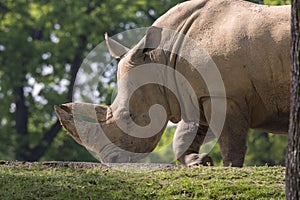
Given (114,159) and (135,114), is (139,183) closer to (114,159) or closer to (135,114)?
(114,159)

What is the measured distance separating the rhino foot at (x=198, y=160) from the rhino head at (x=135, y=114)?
506 millimetres

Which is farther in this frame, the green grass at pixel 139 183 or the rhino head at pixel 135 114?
the rhino head at pixel 135 114

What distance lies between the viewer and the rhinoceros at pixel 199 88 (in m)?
10.7

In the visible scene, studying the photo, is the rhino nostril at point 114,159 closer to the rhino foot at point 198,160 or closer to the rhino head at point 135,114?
the rhino head at point 135,114

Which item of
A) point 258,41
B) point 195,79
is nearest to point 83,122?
point 195,79

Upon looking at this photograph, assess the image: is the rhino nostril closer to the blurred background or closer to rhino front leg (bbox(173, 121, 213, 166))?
rhino front leg (bbox(173, 121, 213, 166))

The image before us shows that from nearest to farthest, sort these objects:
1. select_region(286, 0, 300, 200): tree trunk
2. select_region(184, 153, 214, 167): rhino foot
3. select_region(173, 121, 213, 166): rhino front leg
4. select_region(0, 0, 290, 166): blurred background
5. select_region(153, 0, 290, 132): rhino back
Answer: select_region(286, 0, 300, 200): tree trunk, select_region(153, 0, 290, 132): rhino back, select_region(184, 153, 214, 167): rhino foot, select_region(173, 121, 213, 166): rhino front leg, select_region(0, 0, 290, 166): blurred background

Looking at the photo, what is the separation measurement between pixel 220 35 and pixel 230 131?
3.70ft

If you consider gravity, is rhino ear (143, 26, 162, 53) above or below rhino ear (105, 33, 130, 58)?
above

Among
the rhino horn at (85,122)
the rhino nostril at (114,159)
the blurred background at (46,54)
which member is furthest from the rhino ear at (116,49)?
the blurred background at (46,54)

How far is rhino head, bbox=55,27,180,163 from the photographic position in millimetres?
11484

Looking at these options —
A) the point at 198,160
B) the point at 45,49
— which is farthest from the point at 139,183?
the point at 45,49

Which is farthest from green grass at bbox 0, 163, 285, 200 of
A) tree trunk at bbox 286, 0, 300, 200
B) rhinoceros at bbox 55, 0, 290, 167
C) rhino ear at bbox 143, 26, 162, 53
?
rhino ear at bbox 143, 26, 162, 53

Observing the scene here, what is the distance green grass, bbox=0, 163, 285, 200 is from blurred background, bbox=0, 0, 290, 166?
56.9ft
